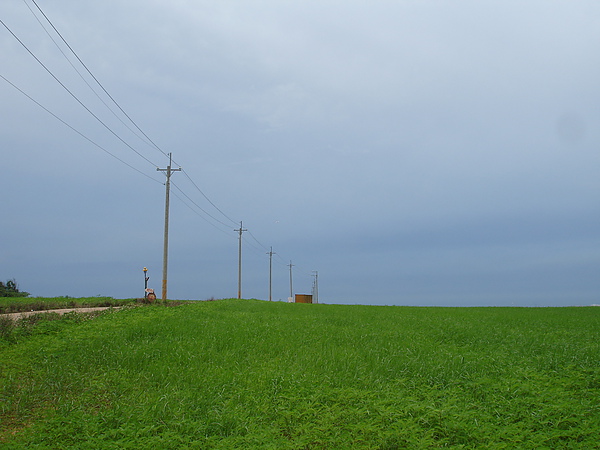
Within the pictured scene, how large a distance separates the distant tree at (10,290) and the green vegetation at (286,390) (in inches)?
1358

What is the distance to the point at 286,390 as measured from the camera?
28.7 feet

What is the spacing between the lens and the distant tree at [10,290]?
4391 centimetres

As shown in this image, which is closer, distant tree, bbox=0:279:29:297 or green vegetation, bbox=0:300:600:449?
green vegetation, bbox=0:300:600:449

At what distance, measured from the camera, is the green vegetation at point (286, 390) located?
269 inches

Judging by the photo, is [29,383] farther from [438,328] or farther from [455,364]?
[438,328]

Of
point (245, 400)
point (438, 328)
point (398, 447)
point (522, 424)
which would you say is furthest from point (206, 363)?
point (438, 328)

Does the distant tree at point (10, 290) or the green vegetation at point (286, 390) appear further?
the distant tree at point (10, 290)

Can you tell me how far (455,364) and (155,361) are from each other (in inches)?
271

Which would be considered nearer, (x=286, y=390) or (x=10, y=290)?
(x=286, y=390)

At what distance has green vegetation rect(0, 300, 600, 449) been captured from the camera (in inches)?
269

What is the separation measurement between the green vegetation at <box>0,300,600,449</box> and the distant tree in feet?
113

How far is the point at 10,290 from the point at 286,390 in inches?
1764

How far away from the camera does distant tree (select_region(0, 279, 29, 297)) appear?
144ft

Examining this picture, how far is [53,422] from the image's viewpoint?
7.36m
